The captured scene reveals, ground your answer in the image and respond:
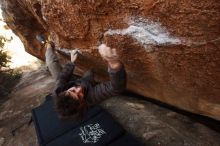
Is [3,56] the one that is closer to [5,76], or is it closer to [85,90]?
[5,76]

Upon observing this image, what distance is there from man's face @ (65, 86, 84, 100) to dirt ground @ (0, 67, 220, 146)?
44.9 inches

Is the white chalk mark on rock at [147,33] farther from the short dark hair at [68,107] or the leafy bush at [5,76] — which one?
the leafy bush at [5,76]

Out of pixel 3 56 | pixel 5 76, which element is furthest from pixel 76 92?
pixel 3 56

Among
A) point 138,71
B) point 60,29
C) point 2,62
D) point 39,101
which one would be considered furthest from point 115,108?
point 2,62

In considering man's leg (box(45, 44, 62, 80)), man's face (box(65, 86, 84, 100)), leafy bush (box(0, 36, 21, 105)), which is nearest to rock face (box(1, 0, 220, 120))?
man's leg (box(45, 44, 62, 80))

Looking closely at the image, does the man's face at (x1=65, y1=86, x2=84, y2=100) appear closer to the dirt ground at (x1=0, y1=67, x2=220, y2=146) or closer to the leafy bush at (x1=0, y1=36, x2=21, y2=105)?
the dirt ground at (x1=0, y1=67, x2=220, y2=146)

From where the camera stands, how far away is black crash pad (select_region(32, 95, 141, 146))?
4.37 meters

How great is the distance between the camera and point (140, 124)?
4.59 metres

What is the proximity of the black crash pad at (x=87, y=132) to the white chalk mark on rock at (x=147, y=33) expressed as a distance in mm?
1517

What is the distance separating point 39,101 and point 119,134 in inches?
116

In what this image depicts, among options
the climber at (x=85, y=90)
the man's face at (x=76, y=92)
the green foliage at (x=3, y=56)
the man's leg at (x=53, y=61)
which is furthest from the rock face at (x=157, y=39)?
the green foliage at (x=3, y=56)

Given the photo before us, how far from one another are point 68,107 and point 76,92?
1.02 ft

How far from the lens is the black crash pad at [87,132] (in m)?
4.37

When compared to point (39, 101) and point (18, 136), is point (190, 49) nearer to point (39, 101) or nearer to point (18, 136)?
point (18, 136)
